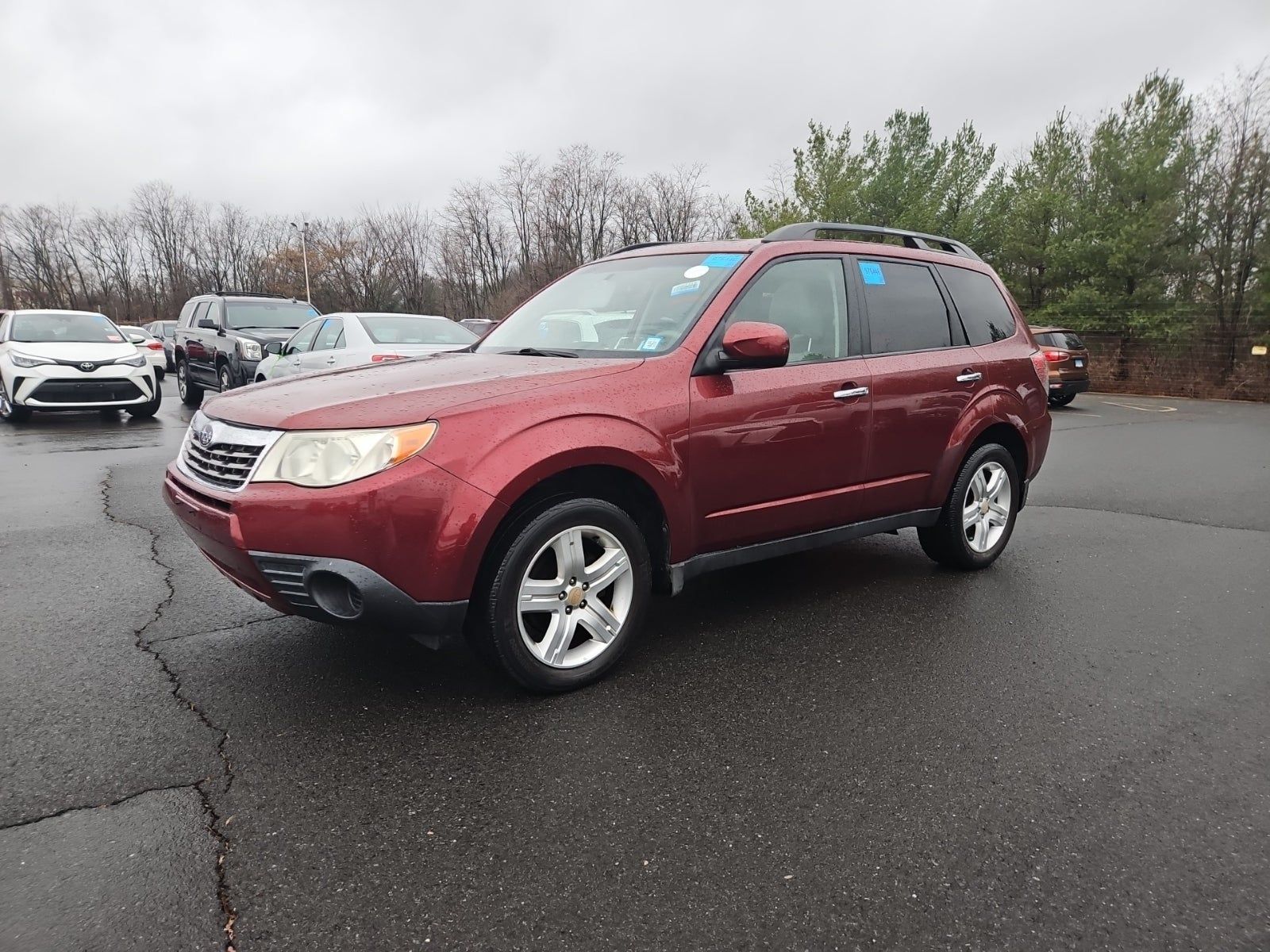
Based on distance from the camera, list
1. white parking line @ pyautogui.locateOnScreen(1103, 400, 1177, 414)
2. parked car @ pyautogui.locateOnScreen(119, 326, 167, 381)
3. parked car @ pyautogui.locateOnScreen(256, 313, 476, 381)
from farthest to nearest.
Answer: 1. white parking line @ pyautogui.locateOnScreen(1103, 400, 1177, 414)
2. parked car @ pyautogui.locateOnScreen(119, 326, 167, 381)
3. parked car @ pyautogui.locateOnScreen(256, 313, 476, 381)

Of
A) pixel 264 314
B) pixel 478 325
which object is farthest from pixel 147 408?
A: pixel 478 325

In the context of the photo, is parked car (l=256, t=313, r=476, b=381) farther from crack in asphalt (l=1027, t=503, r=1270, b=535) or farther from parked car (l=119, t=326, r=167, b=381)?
crack in asphalt (l=1027, t=503, r=1270, b=535)

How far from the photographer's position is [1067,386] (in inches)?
683

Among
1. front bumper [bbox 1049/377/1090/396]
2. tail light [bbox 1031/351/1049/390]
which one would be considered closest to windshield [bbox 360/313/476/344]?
tail light [bbox 1031/351/1049/390]

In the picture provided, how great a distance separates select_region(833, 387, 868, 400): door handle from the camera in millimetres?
3916

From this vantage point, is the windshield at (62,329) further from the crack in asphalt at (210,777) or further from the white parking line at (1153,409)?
the white parking line at (1153,409)

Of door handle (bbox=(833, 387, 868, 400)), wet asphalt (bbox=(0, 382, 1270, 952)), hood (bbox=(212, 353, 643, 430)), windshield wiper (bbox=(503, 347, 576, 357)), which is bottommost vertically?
wet asphalt (bbox=(0, 382, 1270, 952))

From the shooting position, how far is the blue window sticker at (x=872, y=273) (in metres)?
4.30

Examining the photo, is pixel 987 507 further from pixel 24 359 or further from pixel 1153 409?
pixel 1153 409

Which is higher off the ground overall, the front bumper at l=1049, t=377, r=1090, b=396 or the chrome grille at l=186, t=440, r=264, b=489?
the chrome grille at l=186, t=440, r=264, b=489

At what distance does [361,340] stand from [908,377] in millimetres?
7649

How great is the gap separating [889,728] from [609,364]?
1.76 meters

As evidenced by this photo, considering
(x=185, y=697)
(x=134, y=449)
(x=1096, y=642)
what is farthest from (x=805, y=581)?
(x=134, y=449)

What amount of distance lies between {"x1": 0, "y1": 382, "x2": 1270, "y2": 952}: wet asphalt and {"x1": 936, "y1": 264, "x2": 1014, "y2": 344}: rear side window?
151 centimetres
